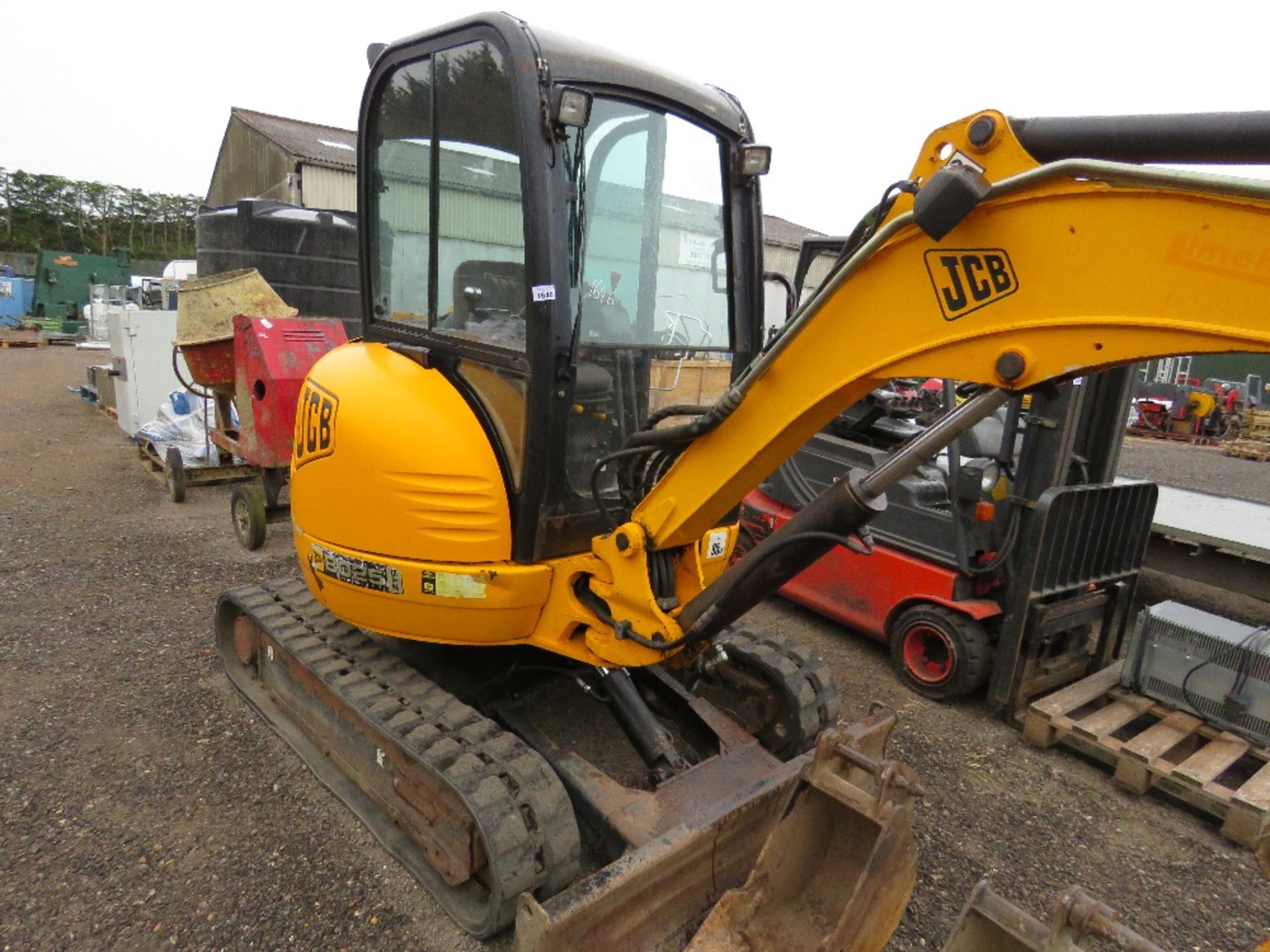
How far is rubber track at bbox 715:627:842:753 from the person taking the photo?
323cm

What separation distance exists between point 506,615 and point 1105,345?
1894 mm

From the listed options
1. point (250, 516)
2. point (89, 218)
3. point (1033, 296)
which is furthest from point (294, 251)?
point (89, 218)

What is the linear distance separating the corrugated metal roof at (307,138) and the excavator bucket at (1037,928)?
2185 centimetres

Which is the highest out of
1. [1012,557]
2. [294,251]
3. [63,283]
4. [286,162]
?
[286,162]

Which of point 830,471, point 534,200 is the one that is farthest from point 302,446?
point 830,471

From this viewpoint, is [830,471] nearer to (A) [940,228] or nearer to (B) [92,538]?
(A) [940,228]

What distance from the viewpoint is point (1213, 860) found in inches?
126

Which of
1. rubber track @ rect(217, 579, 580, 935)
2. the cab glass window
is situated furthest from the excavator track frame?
the cab glass window

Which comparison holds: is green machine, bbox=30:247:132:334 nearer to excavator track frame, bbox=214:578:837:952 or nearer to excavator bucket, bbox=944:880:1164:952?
excavator track frame, bbox=214:578:837:952

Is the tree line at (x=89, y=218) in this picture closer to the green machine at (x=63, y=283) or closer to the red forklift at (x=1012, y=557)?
the green machine at (x=63, y=283)

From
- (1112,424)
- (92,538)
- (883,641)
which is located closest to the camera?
(1112,424)

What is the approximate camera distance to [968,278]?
1.79 meters

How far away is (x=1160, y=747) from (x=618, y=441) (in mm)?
2910

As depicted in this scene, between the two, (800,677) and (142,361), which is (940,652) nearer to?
(800,677)
